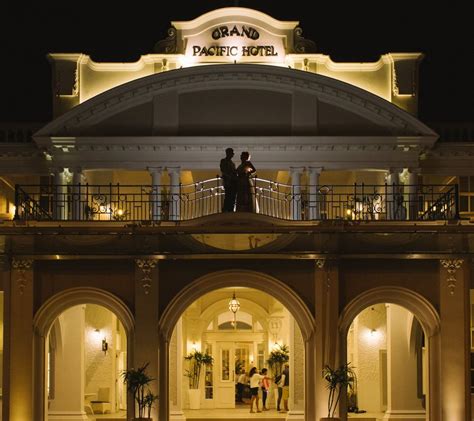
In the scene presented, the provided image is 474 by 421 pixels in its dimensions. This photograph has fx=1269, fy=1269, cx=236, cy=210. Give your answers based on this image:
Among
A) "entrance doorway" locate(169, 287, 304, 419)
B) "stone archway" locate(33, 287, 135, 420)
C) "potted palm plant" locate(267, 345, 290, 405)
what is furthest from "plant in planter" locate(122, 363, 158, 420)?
"potted palm plant" locate(267, 345, 290, 405)

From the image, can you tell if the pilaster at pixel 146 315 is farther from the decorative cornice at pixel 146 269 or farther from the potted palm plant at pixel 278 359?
the potted palm plant at pixel 278 359

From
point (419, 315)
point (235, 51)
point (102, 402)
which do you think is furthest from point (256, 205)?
point (102, 402)

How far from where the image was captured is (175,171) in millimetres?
38094

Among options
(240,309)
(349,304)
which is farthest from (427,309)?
(240,309)

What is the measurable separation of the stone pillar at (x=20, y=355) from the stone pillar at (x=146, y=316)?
2.53 metres

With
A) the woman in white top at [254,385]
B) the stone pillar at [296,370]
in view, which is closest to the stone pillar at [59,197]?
the stone pillar at [296,370]

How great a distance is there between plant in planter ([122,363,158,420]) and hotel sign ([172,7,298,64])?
40.7 feet

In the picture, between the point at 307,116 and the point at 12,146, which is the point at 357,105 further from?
the point at 12,146

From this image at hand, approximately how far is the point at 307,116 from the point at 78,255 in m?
10.6

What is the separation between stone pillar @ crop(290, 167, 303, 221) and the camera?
36.8 metres

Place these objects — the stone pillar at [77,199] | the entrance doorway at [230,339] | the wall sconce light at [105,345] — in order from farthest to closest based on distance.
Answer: the entrance doorway at [230,339], the wall sconce light at [105,345], the stone pillar at [77,199]

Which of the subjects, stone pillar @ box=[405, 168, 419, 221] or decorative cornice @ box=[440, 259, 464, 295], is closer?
→ decorative cornice @ box=[440, 259, 464, 295]

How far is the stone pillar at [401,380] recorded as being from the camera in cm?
3478

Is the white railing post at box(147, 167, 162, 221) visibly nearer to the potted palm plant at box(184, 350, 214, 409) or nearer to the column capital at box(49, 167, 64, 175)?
the column capital at box(49, 167, 64, 175)
